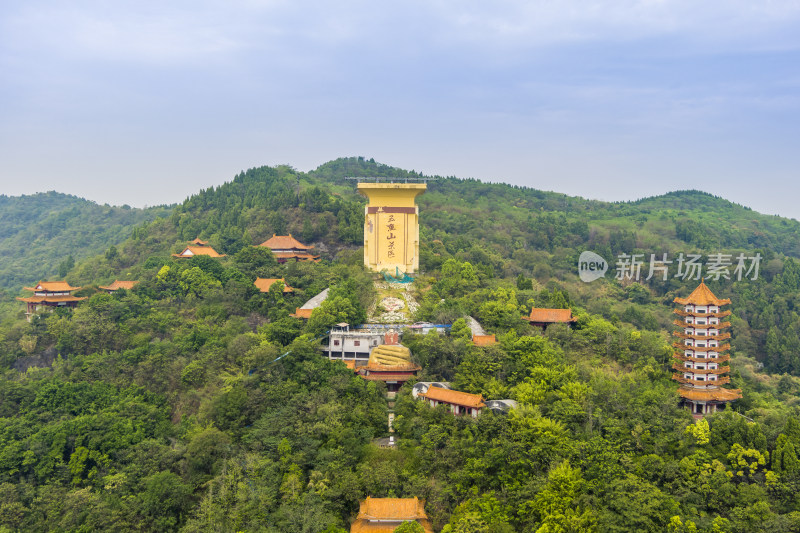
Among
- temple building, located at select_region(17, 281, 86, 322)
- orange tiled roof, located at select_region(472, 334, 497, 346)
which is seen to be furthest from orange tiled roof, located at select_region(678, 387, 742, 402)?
temple building, located at select_region(17, 281, 86, 322)

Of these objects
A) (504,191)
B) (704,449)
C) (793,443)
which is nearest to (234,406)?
(704,449)

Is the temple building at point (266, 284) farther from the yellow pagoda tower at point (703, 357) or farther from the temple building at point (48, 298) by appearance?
the yellow pagoda tower at point (703, 357)

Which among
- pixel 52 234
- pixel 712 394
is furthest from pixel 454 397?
pixel 52 234

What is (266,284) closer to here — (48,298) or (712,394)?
(48,298)

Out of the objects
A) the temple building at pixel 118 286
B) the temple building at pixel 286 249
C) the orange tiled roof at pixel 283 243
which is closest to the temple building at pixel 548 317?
the temple building at pixel 286 249

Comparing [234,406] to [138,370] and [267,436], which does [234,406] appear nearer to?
[267,436]
